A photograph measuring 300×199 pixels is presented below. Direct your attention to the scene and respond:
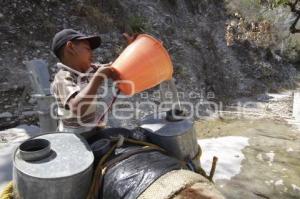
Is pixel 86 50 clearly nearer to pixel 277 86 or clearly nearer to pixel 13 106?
pixel 13 106

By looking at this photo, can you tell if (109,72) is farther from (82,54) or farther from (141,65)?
(82,54)

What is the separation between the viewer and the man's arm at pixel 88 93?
1.93 meters

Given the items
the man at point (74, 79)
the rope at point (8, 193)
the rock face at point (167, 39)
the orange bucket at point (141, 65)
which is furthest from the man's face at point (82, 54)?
the rock face at point (167, 39)

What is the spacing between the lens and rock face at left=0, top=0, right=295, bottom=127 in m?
6.56

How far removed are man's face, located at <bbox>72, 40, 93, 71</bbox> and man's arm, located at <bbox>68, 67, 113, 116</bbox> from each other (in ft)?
1.11

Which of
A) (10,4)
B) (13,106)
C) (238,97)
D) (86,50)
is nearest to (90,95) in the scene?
(86,50)

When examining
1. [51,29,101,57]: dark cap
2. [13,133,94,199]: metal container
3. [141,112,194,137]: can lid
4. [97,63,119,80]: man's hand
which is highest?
[51,29,101,57]: dark cap

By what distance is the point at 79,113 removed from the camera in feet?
6.86

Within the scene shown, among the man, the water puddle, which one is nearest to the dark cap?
the man

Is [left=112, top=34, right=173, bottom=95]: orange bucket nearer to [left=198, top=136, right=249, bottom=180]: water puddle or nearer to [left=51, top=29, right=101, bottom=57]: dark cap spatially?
[left=51, top=29, right=101, bottom=57]: dark cap

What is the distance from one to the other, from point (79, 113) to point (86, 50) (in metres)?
0.44

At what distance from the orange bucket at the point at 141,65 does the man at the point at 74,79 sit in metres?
0.10

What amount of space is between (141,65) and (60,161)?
2.37 feet

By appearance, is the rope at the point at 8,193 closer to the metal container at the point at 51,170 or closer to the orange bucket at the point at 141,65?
the metal container at the point at 51,170
